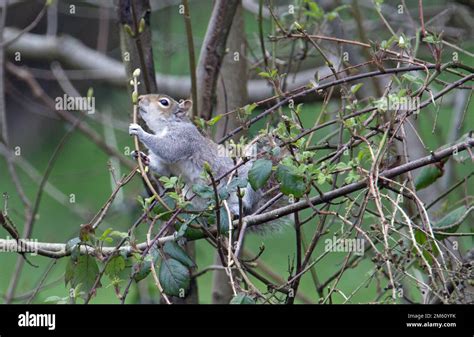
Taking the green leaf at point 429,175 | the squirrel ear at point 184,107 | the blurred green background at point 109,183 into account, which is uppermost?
the blurred green background at point 109,183

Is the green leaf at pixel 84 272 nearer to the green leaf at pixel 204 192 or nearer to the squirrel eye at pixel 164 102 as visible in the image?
the green leaf at pixel 204 192

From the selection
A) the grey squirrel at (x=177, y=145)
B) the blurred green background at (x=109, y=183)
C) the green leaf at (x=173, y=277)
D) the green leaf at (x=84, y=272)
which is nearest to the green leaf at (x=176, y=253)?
the green leaf at (x=173, y=277)

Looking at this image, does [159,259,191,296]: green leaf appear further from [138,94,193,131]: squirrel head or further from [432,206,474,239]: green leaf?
[138,94,193,131]: squirrel head

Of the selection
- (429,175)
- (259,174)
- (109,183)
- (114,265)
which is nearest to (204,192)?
(259,174)

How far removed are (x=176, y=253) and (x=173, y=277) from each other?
6 cm

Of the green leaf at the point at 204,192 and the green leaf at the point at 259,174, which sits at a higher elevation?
the green leaf at the point at 259,174

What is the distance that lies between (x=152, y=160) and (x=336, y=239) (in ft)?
2.80

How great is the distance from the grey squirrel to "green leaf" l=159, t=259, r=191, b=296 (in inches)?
26.4

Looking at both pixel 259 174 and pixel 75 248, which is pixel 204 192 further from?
pixel 75 248

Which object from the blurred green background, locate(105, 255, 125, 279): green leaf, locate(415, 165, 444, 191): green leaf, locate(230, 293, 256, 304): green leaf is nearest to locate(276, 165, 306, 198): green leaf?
locate(230, 293, 256, 304): green leaf

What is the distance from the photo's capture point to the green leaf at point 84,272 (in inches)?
53.0

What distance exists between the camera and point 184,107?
210 cm
